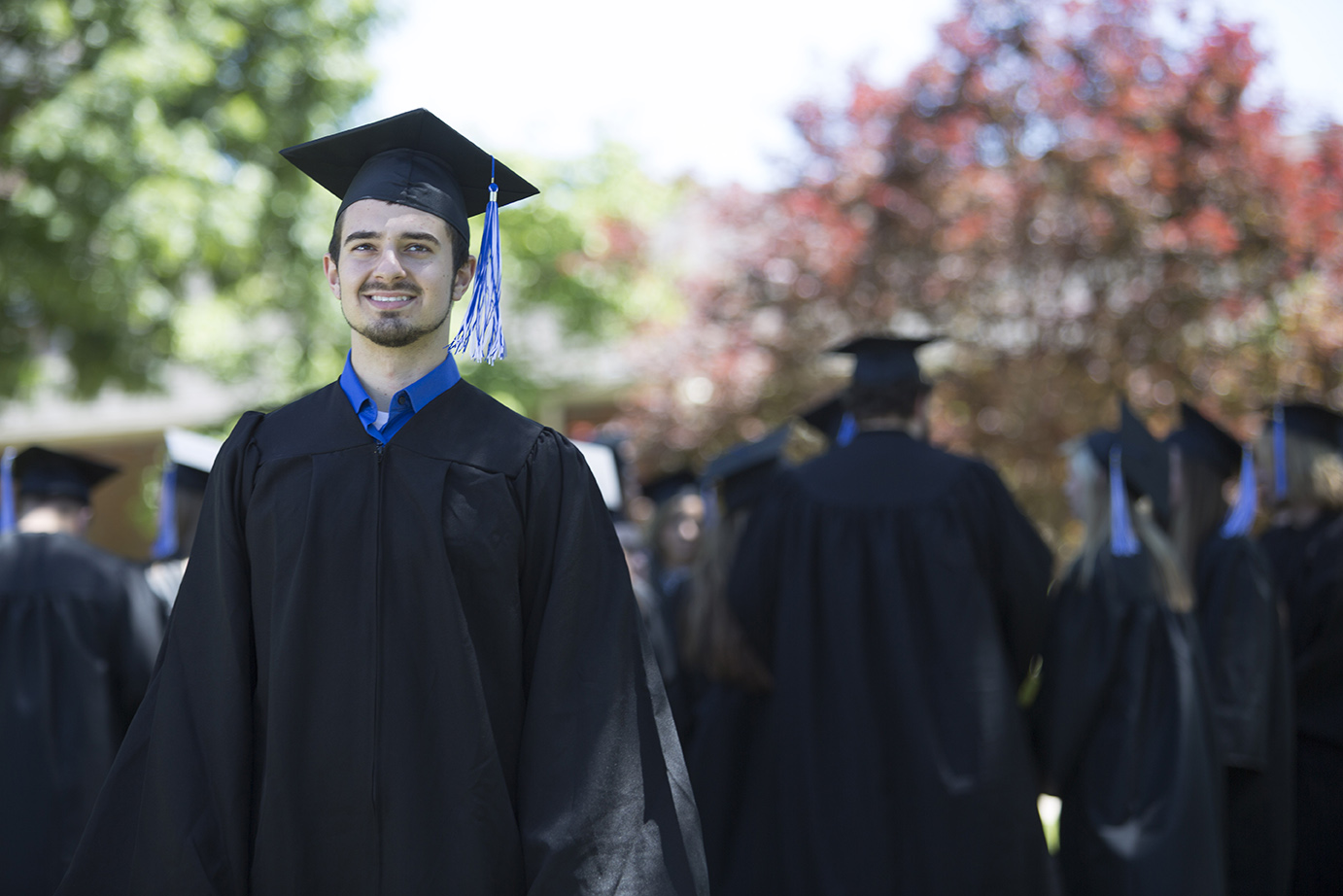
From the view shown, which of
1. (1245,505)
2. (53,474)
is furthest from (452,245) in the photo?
(1245,505)

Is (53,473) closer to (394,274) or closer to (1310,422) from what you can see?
(394,274)

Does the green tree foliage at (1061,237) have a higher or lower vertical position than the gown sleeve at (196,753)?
higher

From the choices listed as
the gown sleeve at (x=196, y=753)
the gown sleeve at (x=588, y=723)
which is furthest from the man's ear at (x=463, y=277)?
the gown sleeve at (x=196, y=753)

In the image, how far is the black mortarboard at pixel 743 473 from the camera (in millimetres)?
4535

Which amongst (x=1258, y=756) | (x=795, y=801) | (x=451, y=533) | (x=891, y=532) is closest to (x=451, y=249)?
(x=451, y=533)

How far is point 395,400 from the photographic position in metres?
2.10

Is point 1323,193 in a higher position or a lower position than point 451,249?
higher

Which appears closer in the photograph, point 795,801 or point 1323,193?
point 795,801

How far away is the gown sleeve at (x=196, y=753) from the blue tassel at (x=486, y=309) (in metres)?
0.49

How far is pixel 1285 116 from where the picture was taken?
23.5 feet

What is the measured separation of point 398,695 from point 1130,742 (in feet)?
8.36

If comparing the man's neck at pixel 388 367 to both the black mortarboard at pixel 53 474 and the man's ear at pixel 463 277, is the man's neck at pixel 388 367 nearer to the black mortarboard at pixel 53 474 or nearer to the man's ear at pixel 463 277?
the man's ear at pixel 463 277

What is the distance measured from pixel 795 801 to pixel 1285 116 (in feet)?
19.8

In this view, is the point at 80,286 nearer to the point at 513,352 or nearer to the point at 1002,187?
the point at 513,352
